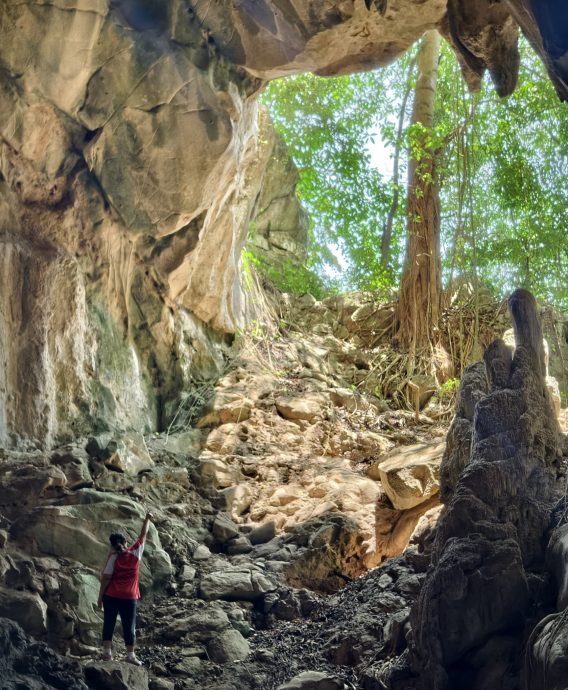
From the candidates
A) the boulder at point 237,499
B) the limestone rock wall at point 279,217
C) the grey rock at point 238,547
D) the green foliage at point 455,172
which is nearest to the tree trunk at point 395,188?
the green foliage at point 455,172

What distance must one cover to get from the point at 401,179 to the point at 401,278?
6.79 ft

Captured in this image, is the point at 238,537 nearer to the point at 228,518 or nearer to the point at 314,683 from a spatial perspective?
the point at 228,518

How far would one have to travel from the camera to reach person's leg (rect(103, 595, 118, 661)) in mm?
5844

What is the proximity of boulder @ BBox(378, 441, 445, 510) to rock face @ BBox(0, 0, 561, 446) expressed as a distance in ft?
9.52

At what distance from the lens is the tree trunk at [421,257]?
540 inches

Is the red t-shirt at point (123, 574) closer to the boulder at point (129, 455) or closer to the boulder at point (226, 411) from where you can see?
the boulder at point (129, 455)

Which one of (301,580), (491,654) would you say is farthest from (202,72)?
(491,654)

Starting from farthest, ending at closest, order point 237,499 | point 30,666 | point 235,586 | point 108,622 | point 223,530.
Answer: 1. point 237,499
2. point 223,530
3. point 235,586
4. point 108,622
5. point 30,666

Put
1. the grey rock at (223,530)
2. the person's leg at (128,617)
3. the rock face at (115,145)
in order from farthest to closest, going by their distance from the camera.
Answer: the grey rock at (223,530), the rock face at (115,145), the person's leg at (128,617)

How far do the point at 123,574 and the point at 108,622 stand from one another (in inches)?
13.7

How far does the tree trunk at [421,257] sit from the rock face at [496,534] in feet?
23.0

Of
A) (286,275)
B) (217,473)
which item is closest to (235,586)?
(217,473)

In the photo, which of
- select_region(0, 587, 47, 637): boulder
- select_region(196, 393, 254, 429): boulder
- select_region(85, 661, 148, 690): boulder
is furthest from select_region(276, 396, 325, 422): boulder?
select_region(85, 661, 148, 690): boulder

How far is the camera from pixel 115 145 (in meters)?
8.98
